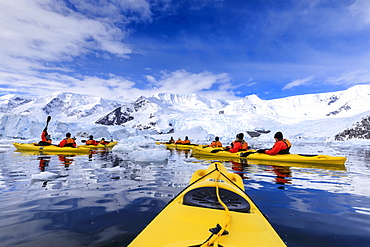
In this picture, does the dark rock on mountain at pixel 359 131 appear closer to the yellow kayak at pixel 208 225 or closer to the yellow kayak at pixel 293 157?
the yellow kayak at pixel 293 157

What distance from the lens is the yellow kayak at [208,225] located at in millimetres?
1259

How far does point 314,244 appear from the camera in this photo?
194 cm

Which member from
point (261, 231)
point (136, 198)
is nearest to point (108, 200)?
point (136, 198)

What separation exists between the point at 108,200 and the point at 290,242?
2441 millimetres

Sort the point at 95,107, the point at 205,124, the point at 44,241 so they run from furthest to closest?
the point at 95,107, the point at 205,124, the point at 44,241

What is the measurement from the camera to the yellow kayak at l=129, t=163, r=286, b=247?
49.6 inches

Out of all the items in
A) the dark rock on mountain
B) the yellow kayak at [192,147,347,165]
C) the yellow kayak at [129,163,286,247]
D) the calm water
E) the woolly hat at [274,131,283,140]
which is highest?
the dark rock on mountain

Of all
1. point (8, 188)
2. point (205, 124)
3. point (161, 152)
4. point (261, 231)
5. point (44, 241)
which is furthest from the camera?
point (205, 124)

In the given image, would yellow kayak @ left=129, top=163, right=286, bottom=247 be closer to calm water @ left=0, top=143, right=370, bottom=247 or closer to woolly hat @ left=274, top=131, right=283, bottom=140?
calm water @ left=0, top=143, right=370, bottom=247

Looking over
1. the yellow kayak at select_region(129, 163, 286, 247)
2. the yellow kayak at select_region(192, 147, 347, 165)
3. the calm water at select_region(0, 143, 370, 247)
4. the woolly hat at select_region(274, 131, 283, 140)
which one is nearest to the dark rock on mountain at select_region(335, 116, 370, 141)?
the yellow kayak at select_region(192, 147, 347, 165)

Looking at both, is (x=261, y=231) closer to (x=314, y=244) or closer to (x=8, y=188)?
(x=314, y=244)

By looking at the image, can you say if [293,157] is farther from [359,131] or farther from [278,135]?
[359,131]

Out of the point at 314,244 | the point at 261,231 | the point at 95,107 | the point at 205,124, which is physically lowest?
the point at 314,244

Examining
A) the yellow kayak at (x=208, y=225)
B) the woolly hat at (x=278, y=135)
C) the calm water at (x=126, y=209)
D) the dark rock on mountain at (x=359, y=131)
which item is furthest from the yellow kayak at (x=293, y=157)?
the dark rock on mountain at (x=359, y=131)
